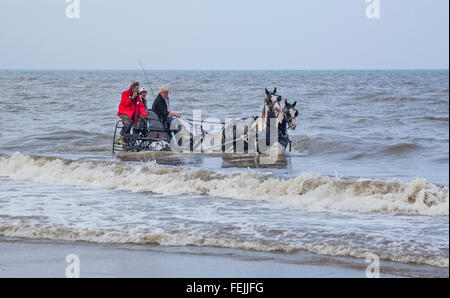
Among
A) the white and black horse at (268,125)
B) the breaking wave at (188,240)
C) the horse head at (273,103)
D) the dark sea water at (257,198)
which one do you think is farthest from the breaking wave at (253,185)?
the breaking wave at (188,240)

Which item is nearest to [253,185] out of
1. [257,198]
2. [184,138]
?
[257,198]

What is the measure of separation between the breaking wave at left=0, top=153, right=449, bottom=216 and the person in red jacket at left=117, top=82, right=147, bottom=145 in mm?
1011

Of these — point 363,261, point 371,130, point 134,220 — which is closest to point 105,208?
point 134,220

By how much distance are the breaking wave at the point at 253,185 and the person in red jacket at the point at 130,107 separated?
1011mm

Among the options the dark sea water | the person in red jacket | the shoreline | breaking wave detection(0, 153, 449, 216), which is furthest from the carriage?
the shoreline

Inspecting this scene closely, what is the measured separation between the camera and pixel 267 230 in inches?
324

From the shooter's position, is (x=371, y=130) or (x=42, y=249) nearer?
(x=42, y=249)

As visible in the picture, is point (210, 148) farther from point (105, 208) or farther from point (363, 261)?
point (363, 261)

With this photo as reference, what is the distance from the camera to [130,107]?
14.4 metres

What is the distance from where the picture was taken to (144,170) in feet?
43.7

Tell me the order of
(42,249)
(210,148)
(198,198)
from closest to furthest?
1. (42,249)
2. (198,198)
3. (210,148)

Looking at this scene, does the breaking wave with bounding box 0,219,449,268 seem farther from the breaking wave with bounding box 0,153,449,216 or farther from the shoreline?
the breaking wave with bounding box 0,153,449,216

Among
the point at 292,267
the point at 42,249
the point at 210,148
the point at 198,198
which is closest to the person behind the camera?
the point at 292,267
